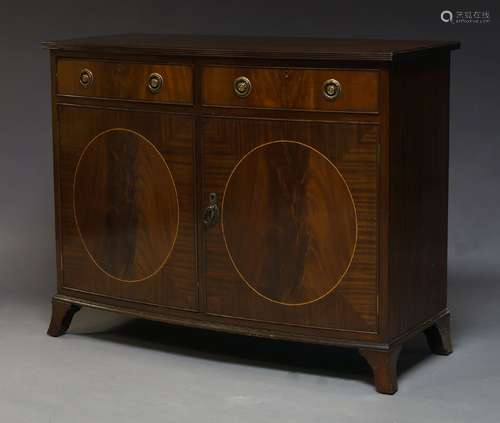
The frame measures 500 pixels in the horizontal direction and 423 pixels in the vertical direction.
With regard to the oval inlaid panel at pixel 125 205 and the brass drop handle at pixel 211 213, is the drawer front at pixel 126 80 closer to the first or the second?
the oval inlaid panel at pixel 125 205

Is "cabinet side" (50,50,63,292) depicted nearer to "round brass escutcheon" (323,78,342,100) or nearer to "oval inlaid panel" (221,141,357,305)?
"oval inlaid panel" (221,141,357,305)

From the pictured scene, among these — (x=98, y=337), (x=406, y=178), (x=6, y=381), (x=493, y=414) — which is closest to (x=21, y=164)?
(x=98, y=337)

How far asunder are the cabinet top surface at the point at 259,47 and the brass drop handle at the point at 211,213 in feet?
1.48

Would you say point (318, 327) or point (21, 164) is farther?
point (21, 164)

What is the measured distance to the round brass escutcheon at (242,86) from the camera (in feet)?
14.6

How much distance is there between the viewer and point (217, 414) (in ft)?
13.8

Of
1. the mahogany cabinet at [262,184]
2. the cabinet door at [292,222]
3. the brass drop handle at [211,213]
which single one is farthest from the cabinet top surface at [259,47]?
the brass drop handle at [211,213]

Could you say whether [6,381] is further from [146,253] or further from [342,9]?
[342,9]

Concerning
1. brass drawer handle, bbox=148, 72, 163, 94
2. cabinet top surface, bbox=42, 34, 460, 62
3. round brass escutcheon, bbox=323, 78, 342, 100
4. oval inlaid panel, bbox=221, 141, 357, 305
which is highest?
cabinet top surface, bbox=42, 34, 460, 62

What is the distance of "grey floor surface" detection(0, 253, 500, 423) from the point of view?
423cm

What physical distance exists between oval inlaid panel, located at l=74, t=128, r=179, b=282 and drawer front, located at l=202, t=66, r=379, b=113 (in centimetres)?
33

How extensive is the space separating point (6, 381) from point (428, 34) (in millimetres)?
2360

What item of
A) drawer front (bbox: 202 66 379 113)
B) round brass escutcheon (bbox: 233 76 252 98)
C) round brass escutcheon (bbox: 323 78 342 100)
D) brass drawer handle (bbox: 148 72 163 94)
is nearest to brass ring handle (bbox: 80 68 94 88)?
brass drawer handle (bbox: 148 72 163 94)

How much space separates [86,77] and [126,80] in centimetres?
17
